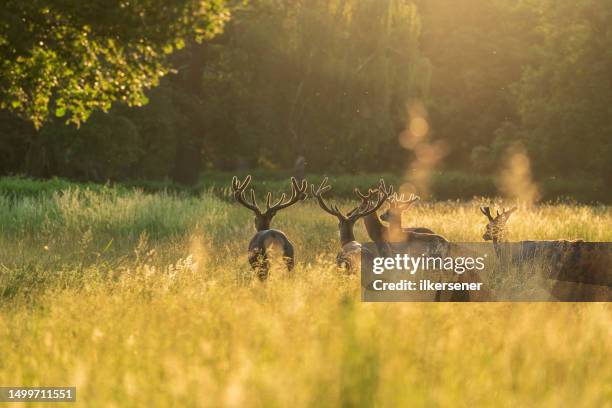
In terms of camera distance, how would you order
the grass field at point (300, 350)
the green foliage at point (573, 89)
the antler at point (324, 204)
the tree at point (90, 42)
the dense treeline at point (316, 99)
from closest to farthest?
1. the grass field at point (300, 350)
2. the antler at point (324, 204)
3. the tree at point (90, 42)
4. the dense treeline at point (316, 99)
5. the green foliage at point (573, 89)

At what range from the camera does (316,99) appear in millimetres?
33344

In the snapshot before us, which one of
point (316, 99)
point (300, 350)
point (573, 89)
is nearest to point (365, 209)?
point (300, 350)

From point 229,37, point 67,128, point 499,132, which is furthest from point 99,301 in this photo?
point 499,132

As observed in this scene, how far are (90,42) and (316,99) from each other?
74.1ft

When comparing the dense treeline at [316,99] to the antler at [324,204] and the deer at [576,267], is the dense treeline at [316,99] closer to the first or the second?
the antler at [324,204]

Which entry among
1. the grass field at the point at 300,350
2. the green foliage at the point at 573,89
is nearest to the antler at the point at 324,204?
the grass field at the point at 300,350

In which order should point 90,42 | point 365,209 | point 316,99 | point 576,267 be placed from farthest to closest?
point 316,99 → point 90,42 → point 365,209 → point 576,267

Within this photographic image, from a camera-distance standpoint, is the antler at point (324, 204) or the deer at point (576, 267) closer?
the deer at point (576, 267)

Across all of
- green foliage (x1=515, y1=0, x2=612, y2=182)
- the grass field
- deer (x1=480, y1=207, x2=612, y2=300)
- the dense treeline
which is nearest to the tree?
the grass field

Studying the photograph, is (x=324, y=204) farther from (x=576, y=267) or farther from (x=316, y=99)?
(x=316, y=99)

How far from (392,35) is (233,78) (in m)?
8.63

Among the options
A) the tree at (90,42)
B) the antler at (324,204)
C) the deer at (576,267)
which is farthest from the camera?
the tree at (90,42)

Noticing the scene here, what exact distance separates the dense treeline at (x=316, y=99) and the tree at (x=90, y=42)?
17.9 m

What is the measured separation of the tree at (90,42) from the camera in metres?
10.6
